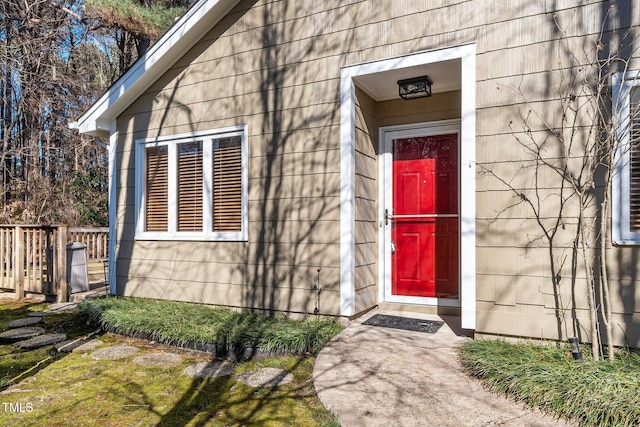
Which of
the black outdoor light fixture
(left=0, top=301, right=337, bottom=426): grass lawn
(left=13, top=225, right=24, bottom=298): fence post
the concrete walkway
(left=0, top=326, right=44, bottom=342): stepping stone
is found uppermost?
the black outdoor light fixture

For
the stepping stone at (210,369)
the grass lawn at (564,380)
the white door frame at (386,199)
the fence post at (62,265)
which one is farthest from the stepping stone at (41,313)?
the grass lawn at (564,380)

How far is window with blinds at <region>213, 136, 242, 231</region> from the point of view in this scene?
4.91 m

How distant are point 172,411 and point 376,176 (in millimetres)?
3190

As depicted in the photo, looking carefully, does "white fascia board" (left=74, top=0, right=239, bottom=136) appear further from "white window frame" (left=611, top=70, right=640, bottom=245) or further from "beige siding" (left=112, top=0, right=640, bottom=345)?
"white window frame" (left=611, top=70, right=640, bottom=245)

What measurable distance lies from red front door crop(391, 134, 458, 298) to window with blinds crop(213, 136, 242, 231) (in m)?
1.85

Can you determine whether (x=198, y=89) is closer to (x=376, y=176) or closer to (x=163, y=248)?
(x=163, y=248)

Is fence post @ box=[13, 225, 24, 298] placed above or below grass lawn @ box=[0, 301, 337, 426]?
above

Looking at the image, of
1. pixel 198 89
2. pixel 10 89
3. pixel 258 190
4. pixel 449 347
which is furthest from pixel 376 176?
pixel 10 89

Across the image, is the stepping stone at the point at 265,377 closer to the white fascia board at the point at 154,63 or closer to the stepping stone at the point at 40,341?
the stepping stone at the point at 40,341

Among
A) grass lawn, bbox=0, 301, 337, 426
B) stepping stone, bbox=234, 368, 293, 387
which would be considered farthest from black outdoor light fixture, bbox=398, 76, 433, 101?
stepping stone, bbox=234, 368, 293, 387

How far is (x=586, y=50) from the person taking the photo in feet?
10.7

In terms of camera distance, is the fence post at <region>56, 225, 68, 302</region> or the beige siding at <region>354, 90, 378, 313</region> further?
the fence post at <region>56, 225, 68, 302</region>

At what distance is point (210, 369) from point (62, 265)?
392cm

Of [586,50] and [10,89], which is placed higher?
[10,89]
